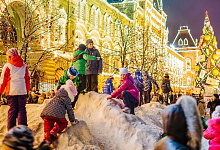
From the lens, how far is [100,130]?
21.4ft

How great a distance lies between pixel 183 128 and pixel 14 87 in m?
4.05

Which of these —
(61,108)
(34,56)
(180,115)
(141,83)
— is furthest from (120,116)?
(34,56)

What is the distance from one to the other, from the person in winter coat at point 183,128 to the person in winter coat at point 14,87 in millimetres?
3877

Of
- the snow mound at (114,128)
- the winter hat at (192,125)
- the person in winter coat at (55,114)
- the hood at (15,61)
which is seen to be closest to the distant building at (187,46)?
the snow mound at (114,128)

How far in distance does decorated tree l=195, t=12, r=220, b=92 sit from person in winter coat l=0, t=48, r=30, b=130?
69.8ft

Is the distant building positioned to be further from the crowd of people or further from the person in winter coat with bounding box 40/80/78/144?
the person in winter coat with bounding box 40/80/78/144

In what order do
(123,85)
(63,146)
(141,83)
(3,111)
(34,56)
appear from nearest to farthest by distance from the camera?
(63,146)
(3,111)
(123,85)
(141,83)
(34,56)

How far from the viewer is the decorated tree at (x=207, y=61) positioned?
2506cm

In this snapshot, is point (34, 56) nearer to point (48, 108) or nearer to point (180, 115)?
point (48, 108)

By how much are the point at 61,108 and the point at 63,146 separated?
0.69 meters

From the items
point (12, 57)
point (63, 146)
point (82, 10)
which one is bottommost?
point (63, 146)

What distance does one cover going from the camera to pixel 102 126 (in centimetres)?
661

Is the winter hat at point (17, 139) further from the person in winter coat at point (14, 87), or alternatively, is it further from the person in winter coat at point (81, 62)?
the person in winter coat at point (81, 62)

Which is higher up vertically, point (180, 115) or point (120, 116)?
point (180, 115)
